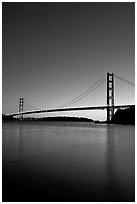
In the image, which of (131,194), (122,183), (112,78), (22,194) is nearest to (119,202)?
(131,194)

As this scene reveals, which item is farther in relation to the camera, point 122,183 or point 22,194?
point 122,183

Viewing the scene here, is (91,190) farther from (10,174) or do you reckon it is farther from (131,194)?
(10,174)

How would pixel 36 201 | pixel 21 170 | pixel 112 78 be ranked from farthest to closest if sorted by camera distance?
pixel 112 78
pixel 21 170
pixel 36 201

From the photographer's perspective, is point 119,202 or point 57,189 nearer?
point 119,202

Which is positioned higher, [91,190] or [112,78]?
[112,78]

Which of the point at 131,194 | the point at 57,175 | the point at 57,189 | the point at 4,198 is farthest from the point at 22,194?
the point at 131,194

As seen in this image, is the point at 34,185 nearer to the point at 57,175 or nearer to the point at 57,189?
the point at 57,189

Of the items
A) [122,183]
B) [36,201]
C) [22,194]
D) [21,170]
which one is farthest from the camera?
[21,170]

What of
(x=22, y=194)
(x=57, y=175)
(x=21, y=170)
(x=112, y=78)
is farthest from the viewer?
(x=112, y=78)

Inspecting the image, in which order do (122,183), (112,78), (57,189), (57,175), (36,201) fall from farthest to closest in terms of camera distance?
(112,78), (57,175), (122,183), (57,189), (36,201)
